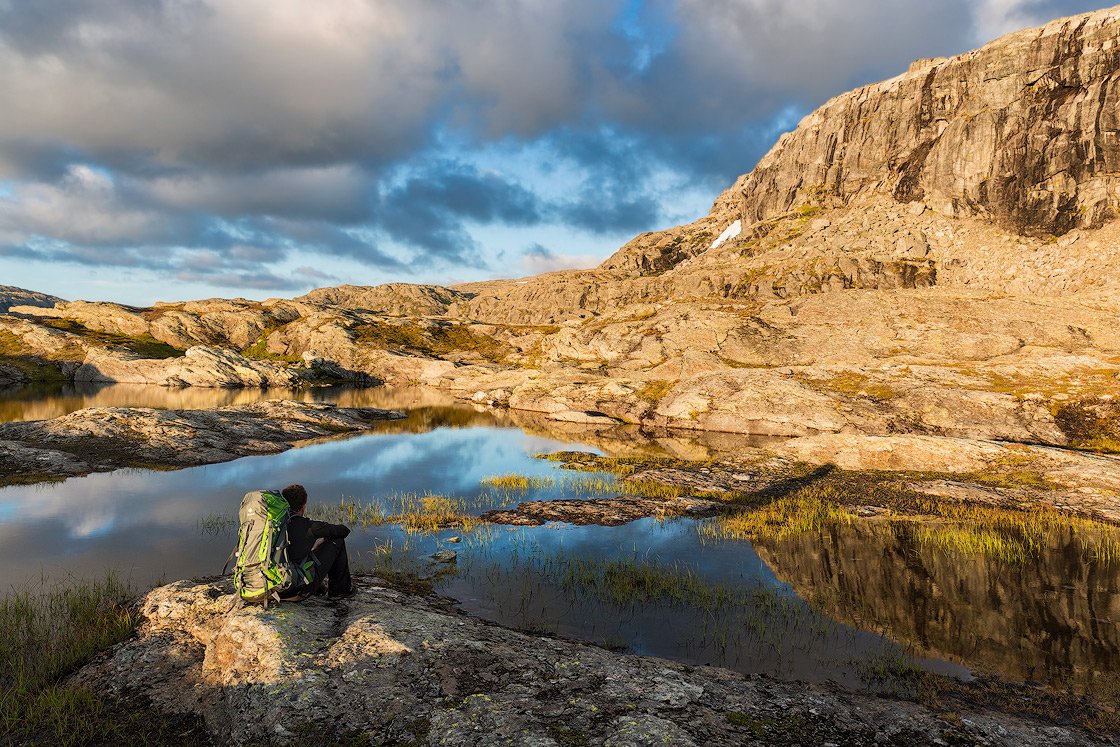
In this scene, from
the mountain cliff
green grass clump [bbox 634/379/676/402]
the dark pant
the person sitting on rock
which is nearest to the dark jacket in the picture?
the person sitting on rock

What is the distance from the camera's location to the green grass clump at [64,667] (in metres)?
11.0

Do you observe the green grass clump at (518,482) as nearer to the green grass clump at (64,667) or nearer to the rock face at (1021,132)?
the green grass clump at (64,667)

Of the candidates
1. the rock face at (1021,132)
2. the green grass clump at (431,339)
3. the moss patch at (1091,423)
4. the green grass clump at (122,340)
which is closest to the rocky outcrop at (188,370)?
the green grass clump at (122,340)

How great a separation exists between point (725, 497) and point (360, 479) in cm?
2640

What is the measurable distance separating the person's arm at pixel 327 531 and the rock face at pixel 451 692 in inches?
69.0

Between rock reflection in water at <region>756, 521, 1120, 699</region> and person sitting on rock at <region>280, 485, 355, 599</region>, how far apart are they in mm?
16207

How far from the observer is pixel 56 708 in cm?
1134

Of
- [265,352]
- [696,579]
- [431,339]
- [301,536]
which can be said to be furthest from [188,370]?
[696,579]

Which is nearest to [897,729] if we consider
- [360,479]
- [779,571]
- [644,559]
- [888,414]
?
[779,571]

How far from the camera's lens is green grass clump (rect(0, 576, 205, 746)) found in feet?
36.0

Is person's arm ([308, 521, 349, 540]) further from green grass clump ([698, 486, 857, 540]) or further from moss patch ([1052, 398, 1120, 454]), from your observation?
moss patch ([1052, 398, 1120, 454])

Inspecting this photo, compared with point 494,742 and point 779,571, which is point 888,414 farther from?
point 494,742

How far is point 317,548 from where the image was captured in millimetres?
15070

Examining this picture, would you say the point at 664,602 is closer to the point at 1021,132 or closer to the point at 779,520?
the point at 779,520
